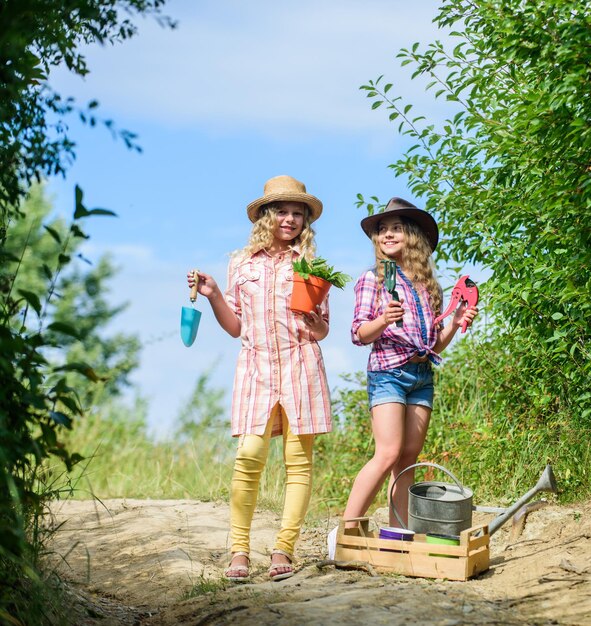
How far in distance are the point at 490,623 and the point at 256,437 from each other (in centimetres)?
171

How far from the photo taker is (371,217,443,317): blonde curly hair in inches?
205

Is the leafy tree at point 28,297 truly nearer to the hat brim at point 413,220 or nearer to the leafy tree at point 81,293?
the hat brim at point 413,220

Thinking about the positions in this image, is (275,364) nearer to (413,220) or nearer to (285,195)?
(285,195)

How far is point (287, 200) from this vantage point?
5.23 m

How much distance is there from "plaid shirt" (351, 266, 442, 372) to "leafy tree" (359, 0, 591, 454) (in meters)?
1.01

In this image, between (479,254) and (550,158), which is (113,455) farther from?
(550,158)


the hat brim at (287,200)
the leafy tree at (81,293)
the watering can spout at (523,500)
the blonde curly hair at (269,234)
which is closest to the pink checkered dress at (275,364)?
the blonde curly hair at (269,234)

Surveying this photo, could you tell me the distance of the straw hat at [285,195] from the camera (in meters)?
5.20

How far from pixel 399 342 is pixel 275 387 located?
76cm

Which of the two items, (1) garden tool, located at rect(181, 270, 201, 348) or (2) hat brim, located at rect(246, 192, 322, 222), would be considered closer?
(1) garden tool, located at rect(181, 270, 201, 348)

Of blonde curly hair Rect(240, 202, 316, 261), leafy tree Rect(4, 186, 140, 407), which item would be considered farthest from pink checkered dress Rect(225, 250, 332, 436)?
leafy tree Rect(4, 186, 140, 407)

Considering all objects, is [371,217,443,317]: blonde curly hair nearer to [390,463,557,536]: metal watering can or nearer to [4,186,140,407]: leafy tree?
[390,463,557,536]: metal watering can

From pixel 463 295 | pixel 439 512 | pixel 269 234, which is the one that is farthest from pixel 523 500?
pixel 269 234

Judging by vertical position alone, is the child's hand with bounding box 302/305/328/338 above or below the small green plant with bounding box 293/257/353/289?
below
